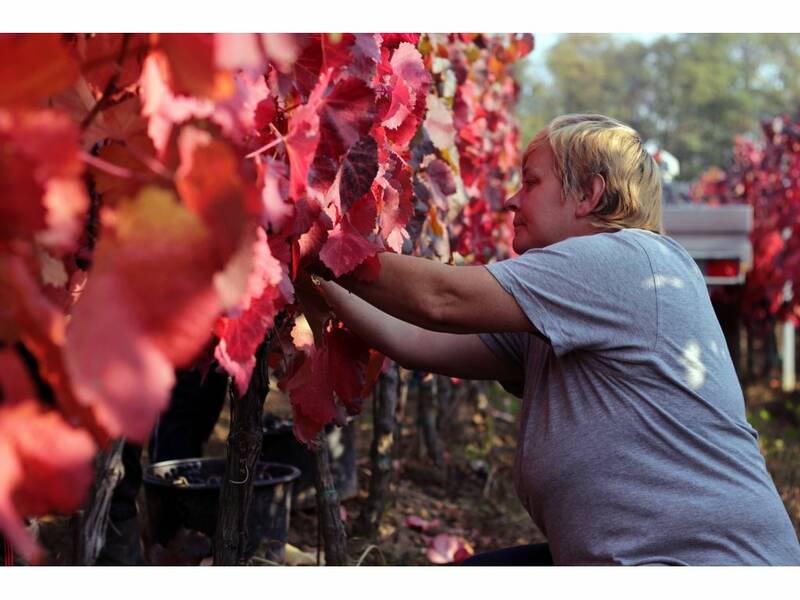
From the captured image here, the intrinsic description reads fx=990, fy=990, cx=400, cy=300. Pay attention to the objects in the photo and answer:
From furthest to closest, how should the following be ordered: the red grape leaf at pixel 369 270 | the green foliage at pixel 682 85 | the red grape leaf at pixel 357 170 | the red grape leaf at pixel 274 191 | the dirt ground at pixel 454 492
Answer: the green foliage at pixel 682 85, the dirt ground at pixel 454 492, the red grape leaf at pixel 369 270, the red grape leaf at pixel 357 170, the red grape leaf at pixel 274 191

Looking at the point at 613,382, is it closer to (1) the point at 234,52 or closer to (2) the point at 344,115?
(2) the point at 344,115

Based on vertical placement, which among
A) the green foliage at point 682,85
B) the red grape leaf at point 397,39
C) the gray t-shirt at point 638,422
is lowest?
the gray t-shirt at point 638,422

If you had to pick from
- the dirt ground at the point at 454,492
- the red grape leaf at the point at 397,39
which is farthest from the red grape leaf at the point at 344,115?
the dirt ground at the point at 454,492

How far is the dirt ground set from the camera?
3.94 m

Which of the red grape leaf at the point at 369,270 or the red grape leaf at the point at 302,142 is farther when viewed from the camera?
the red grape leaf at the point at 369,270

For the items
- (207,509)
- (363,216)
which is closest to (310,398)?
(363,216)

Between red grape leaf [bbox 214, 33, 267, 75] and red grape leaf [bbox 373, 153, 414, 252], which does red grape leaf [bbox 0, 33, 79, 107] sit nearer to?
red grape leaf [bbox 214, 33, 267, 75]

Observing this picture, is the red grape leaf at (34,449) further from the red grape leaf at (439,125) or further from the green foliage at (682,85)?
the green foliage at (682,85)

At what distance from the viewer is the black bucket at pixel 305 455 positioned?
4.23 metres

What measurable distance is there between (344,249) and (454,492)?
3.69 metres

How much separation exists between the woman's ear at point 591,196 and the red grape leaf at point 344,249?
0.69 meters

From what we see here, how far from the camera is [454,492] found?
5016mm

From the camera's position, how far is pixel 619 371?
6.25 ft

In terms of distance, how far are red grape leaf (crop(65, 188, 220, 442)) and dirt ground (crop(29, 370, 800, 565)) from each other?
7.81 feet
